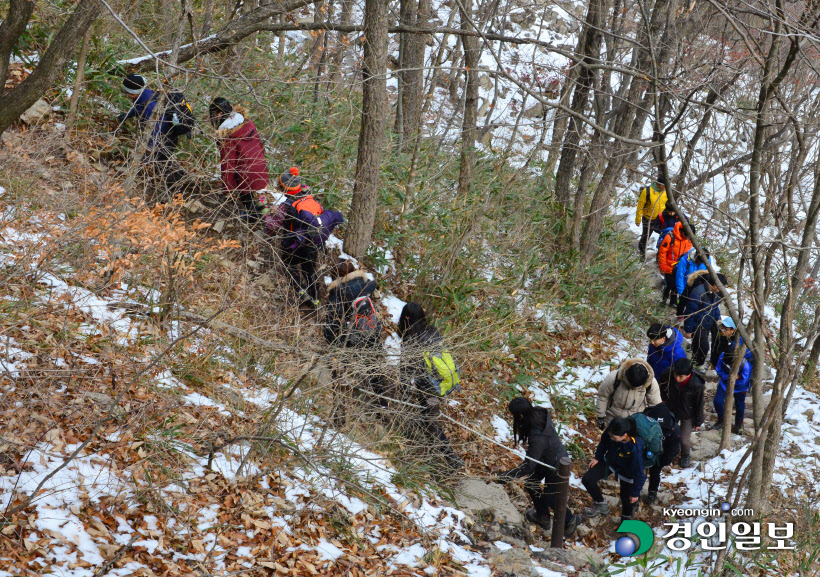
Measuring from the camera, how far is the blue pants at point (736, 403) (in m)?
8.07

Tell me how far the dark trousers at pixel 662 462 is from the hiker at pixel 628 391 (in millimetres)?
515

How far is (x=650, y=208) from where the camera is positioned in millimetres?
11227

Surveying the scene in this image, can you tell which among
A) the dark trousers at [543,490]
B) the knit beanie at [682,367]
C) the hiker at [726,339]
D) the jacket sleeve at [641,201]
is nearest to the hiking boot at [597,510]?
the dark trousers at [543,490]

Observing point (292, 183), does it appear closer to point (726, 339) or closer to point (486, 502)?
point (486, 502)

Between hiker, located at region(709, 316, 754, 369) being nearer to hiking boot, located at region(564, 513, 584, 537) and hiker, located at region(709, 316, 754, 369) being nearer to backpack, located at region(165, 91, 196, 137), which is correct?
hiking boot, located at region(564, 513, 584, 537)

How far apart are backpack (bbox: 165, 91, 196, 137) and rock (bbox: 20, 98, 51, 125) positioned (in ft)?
5.32

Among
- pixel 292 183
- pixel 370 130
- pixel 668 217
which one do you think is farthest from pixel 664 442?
pixel 370 130

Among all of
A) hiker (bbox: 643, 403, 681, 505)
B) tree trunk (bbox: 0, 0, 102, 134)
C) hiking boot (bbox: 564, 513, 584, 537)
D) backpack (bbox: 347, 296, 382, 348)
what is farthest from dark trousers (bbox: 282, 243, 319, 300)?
hiker (bbox: 643, 403, 681, 505)

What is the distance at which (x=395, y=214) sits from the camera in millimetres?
9742

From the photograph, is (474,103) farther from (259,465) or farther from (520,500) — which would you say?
(259,465)

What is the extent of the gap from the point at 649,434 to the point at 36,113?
8339 millimetres

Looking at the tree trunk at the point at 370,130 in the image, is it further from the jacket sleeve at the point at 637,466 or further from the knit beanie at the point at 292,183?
the jacket sleeve at the point at 637,466

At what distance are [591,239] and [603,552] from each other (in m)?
6.24

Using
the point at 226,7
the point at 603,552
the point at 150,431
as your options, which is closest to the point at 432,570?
the point at 603,552
